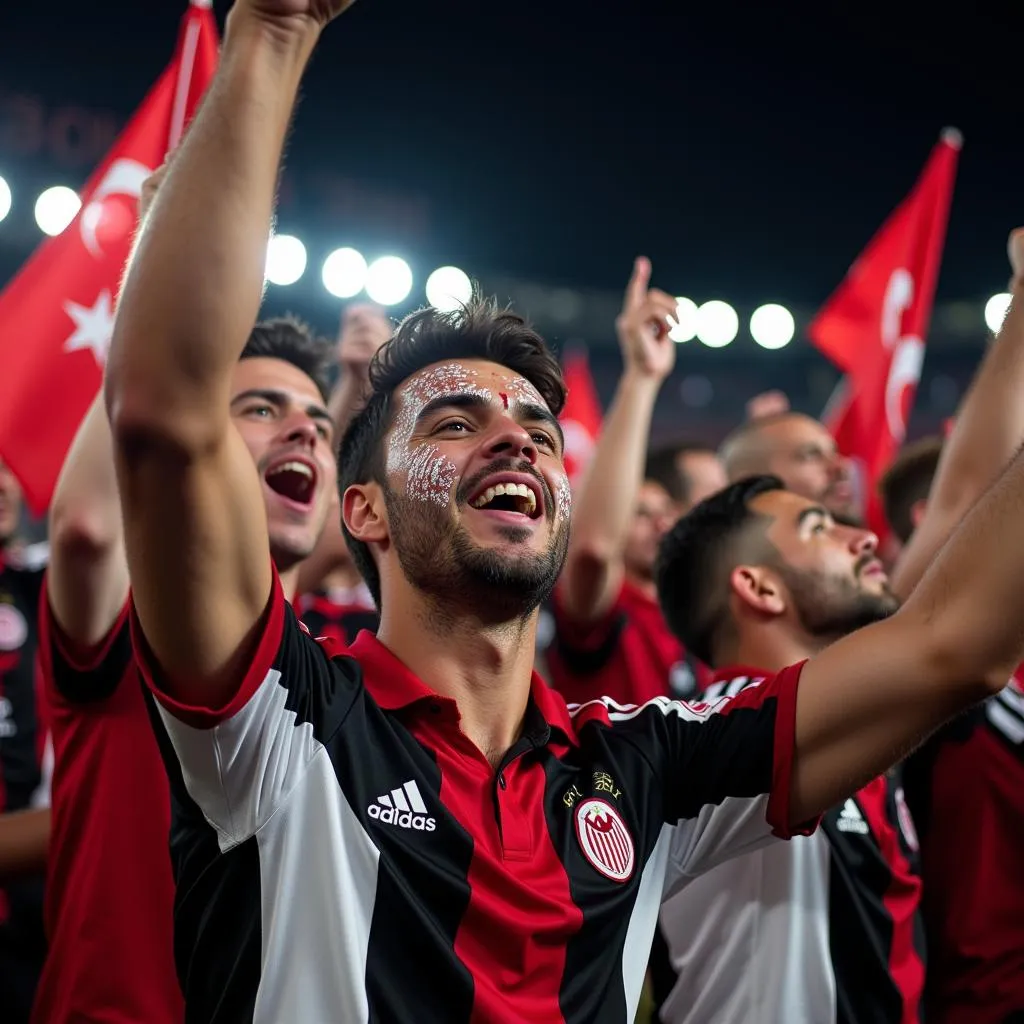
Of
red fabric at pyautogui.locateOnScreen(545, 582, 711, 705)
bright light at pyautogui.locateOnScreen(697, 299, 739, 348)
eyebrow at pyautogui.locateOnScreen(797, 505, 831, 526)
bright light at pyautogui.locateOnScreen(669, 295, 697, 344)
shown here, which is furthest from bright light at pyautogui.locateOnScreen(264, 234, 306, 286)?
eyebrow at pyautogui.locateOnScreen(797, 505, 831, 526)

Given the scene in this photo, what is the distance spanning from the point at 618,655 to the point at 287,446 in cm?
175

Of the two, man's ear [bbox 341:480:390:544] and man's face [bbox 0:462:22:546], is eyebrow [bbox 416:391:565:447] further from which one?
man's face [bbox 0:462:22:546]

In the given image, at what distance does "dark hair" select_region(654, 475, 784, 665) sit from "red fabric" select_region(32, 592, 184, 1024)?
146 centimetres

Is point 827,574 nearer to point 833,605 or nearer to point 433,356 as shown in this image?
point 833,605

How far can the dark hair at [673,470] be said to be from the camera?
5520 millimetres

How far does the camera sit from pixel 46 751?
4035 mm

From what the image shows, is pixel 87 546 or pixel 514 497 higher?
pixel 514 497

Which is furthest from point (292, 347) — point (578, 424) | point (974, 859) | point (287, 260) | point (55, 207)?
point (287, 260)

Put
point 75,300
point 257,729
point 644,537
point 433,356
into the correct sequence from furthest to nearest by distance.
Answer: point 644,537 → point 75,300 → point 433,356 → point 257,729

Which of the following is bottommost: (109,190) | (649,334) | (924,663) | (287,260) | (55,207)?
(924,663)

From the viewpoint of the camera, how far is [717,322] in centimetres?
1483

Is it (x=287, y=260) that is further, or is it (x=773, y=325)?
(x=773, y=325)

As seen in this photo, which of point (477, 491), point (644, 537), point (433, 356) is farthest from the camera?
point (644, 537)

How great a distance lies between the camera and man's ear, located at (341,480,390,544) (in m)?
2.23
